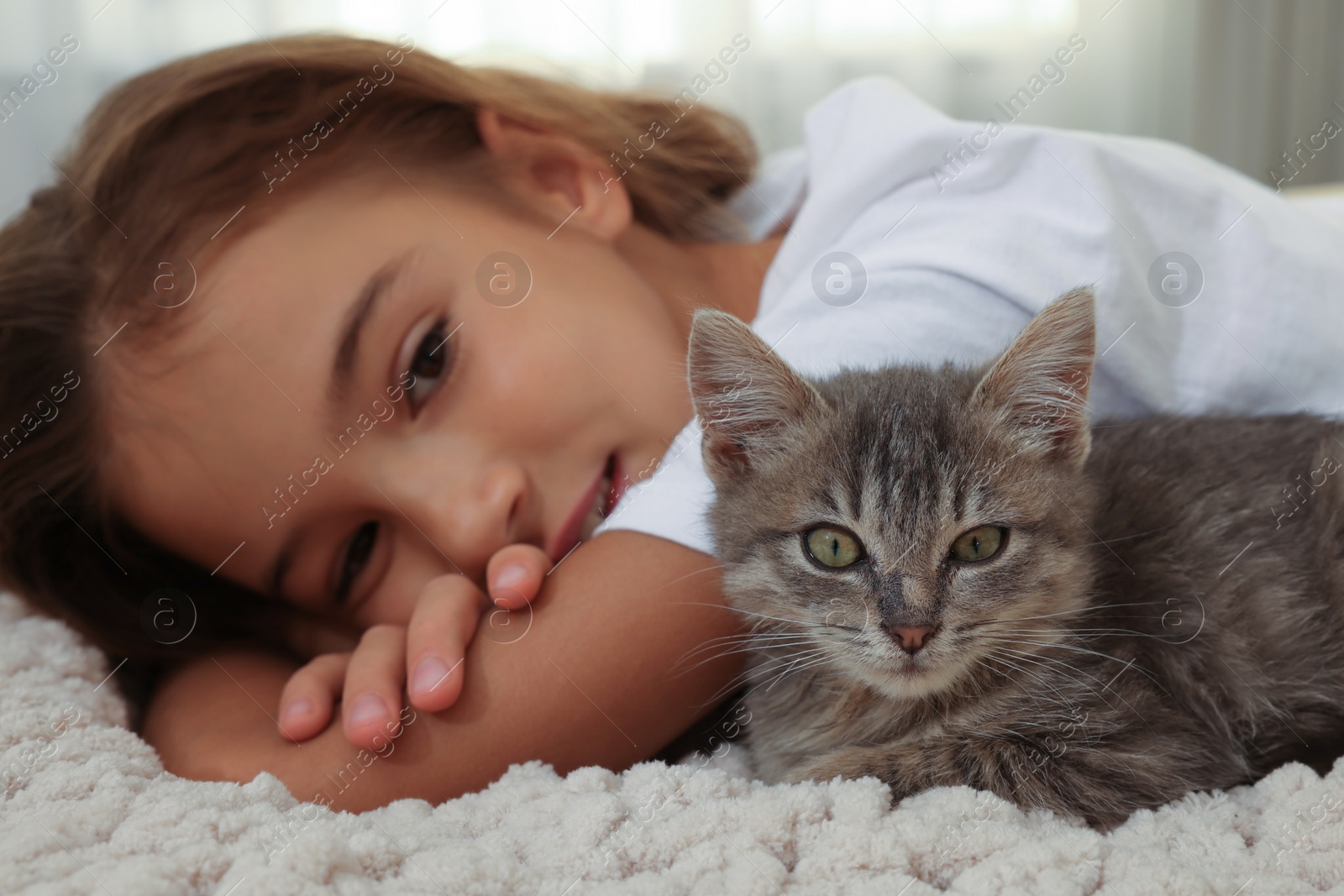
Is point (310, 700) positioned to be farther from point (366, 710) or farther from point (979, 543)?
point (979, 543)

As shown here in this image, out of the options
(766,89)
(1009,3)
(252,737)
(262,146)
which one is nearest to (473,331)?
(262,146)

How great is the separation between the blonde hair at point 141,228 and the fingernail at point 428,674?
64 cm

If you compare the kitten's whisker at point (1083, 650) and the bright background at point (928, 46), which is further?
the bright background at point (928, 46)

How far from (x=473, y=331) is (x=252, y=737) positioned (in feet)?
2.11

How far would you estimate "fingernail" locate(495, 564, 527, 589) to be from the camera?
120 centimetres

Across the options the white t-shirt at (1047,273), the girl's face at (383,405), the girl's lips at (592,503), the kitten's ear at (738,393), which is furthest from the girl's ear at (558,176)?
the kitten's ear at (738,393)

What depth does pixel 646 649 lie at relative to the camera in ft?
3.89

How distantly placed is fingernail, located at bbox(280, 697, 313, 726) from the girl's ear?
0.89 m

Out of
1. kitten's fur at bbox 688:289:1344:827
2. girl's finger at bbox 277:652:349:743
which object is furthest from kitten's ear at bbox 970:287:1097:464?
girl's finger at bbox 277:652:349:743

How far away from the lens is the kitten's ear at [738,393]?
108cm

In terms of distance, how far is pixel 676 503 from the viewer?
1.28 metres

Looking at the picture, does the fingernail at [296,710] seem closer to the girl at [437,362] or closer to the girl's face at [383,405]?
the girl at [437,362]

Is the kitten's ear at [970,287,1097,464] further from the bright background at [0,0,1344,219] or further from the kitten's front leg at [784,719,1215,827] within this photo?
the bright background at [0,0,1344,219]

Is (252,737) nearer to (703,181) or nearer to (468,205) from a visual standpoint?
(468,205)
